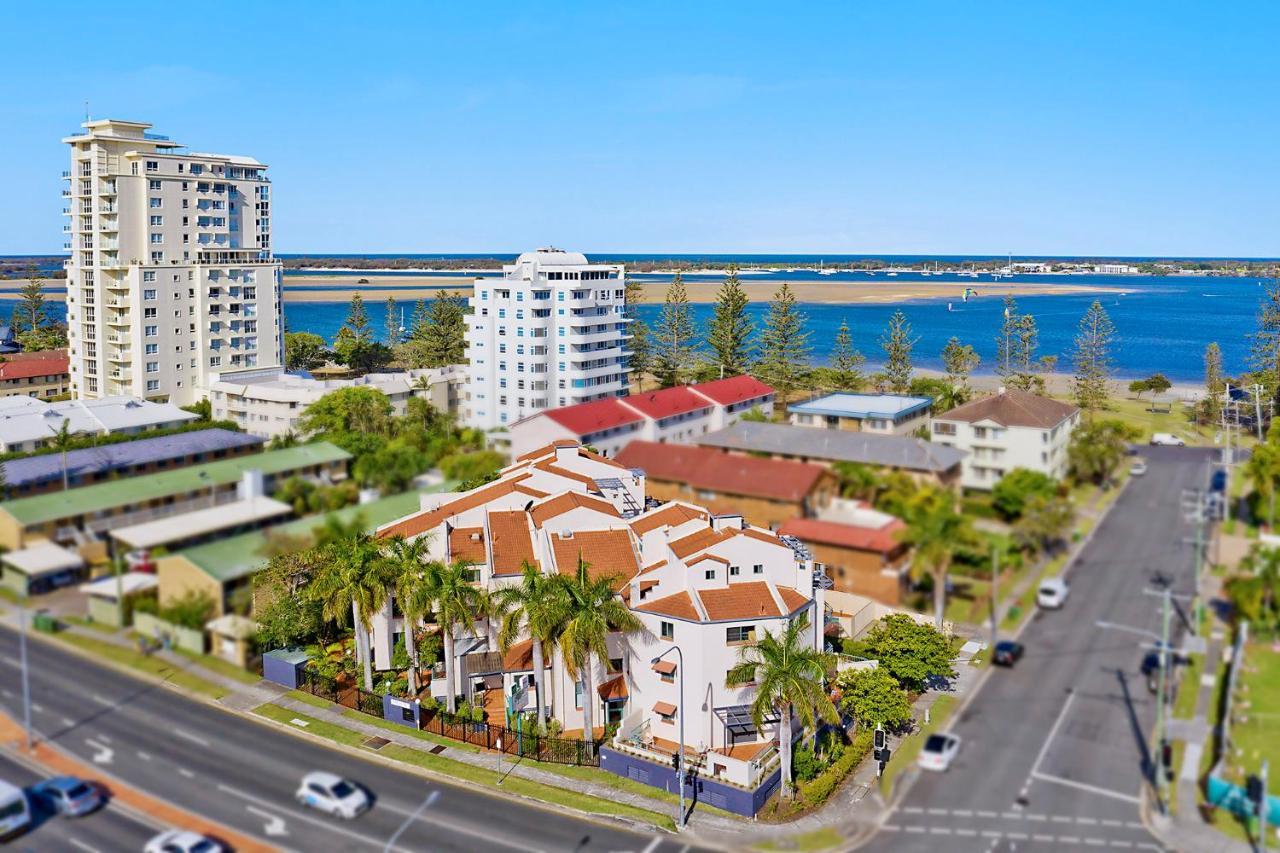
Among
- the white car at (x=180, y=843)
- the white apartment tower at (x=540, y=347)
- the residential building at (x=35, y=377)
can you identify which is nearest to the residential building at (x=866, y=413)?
the white apartment tower at (x=540, y=347)

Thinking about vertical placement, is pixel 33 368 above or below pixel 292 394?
below

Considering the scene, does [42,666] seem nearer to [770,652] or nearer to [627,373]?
[627,373]

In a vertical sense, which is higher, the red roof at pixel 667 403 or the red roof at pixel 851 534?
the red roof at pixel 667 403

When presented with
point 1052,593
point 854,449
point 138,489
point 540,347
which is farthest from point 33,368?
A: point 1052,593

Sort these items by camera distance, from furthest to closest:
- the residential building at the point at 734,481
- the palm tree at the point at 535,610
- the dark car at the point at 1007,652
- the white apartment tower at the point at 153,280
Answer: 1. the white apartment tower at the point at 153,280
2. the palm tree at the point at 535,610
3. the residential building at the point at 734,481
4. the dark car at the point at 1007,652

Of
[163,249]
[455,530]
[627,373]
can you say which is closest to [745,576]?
[627,373]

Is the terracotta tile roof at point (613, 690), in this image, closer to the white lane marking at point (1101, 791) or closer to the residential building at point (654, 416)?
the residential building at point (654, 416)

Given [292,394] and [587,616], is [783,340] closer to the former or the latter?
[587,616]
